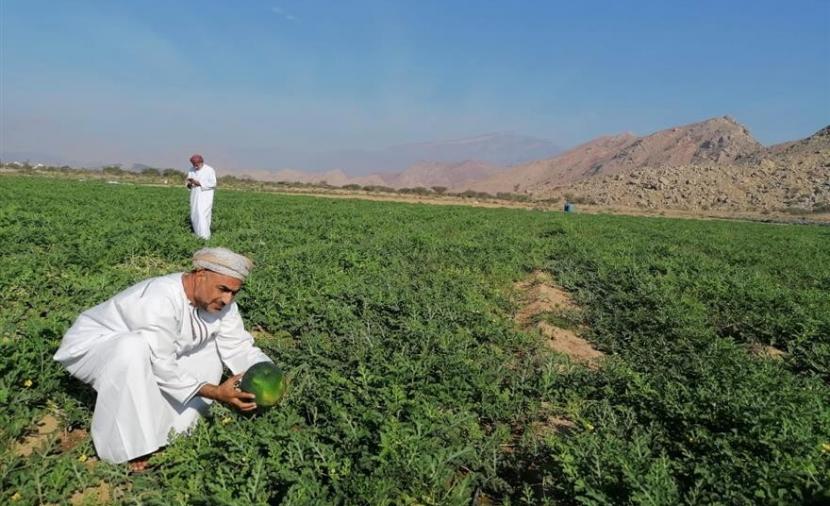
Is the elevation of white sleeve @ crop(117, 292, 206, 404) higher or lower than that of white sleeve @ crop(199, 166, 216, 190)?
lower

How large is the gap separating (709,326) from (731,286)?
2111mm

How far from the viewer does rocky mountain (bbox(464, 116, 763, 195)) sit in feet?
306

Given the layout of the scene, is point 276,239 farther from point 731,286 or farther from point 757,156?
point 757,156

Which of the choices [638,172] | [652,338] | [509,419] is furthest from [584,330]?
[638,172]

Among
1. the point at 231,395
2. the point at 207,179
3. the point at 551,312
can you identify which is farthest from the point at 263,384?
the point at 207,179

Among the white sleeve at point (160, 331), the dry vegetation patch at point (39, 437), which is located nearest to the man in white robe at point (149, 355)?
the white sleeve at point (160, 331)

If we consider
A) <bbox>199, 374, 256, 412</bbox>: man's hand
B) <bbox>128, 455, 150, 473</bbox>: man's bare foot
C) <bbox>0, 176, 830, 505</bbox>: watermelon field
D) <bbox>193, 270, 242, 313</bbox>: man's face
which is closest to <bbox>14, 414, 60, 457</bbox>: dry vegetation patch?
<bbox>0, 176, 830, 505</bbox>: watermelon field

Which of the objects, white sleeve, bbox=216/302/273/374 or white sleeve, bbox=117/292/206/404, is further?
white sleeve, bbox=216/302/273/374

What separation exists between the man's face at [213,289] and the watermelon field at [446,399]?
2.46 ft

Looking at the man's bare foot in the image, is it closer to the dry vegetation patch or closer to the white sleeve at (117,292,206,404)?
the white sleeve at (117,292,206,404)

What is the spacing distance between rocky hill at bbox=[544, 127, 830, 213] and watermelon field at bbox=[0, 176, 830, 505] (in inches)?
2081

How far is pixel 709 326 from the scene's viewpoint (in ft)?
22.9

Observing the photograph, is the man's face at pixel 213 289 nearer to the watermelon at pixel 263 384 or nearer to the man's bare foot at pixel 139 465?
the watermelon at pixel 263 384

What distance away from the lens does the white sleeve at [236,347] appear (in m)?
3.85
